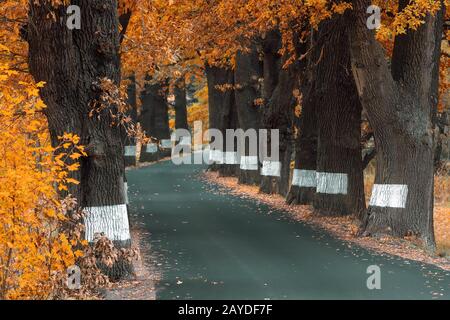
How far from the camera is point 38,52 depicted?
12539 millimetres

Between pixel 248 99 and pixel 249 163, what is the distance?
271cm

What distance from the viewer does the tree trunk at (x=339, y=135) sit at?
2139 cm

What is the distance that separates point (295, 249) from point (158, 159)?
41.5 meters

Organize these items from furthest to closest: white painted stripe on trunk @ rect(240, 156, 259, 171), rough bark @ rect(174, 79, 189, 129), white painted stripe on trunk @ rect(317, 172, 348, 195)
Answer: rough bark @ rect(174, 79, 189, 129)
white painted stripe on trunk @ rect(240, 156, 259, 171)
white painted stripe on trunk @ rect(317, 172, 348, 195)

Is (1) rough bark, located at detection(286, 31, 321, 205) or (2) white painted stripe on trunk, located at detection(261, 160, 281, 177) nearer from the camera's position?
(1) rough bark, located at detection(286, 31, 321, 205)

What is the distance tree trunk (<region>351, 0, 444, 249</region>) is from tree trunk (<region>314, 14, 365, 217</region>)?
3765 mm

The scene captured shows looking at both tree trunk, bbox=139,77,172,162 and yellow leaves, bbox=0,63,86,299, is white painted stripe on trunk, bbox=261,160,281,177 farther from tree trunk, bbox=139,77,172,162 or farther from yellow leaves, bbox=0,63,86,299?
tree trunk, bbox=139,77,172,162

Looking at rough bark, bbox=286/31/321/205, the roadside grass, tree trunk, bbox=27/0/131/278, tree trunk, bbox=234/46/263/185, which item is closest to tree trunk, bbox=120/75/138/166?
the roadside grass

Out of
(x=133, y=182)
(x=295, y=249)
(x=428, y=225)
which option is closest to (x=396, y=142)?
(x=428, y=225)

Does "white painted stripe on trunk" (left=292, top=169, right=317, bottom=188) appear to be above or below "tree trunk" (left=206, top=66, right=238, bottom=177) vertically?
below

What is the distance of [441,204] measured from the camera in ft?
111

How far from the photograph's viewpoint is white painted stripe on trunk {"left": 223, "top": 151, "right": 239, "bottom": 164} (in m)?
38.5

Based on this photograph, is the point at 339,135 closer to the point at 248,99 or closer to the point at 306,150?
the point at 306,150

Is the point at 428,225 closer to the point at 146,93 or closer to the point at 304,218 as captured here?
the point at 304,218
